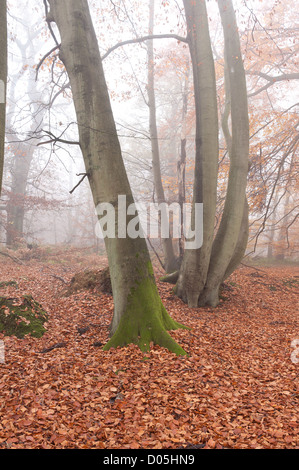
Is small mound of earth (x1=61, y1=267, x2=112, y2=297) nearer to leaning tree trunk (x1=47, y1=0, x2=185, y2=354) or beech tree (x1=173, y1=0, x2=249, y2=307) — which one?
beech tree (x1=173, y1=0, x2=249, y2=307)

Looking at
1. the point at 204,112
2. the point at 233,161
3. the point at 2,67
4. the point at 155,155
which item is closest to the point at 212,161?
the point at 233,161

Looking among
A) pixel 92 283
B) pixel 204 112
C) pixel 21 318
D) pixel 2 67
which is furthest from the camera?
pixel 92 283

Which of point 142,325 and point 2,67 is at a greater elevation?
point 2,67

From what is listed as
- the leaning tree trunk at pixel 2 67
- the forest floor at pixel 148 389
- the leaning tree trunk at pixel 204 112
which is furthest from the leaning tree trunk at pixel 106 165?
the leaning tree trunk at pixel 204 112

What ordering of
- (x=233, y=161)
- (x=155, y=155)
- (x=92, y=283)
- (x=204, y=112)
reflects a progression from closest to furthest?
1. (x=204, y=112)
2. (x=233, y=161)
3. (x=92, y=283)
4. (x=155, y=155)

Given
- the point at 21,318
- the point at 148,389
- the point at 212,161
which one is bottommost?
the point at 148,389

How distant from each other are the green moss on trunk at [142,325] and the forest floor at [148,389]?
0.45 ft

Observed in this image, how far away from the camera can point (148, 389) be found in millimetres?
3051

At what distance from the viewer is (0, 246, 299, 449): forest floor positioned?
7.98 feet

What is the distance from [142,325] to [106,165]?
79.5 inches

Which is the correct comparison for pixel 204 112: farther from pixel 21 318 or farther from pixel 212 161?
pixel 21 318

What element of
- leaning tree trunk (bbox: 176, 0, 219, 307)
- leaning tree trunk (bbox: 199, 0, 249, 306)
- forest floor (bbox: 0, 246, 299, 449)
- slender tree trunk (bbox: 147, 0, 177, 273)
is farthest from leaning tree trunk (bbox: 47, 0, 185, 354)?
slender tree trunk (bbox: 147, 0, 177, 273)

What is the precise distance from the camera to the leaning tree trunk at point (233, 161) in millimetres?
5902
